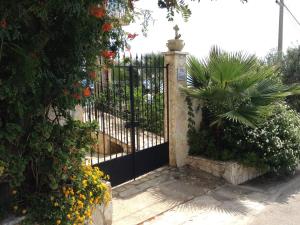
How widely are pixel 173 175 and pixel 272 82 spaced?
255cm

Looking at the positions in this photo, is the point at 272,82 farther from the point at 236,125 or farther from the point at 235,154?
the point at 235,154

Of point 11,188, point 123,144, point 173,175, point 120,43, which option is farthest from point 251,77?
point 11,188

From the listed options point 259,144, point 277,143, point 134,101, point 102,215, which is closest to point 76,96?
point 102,215

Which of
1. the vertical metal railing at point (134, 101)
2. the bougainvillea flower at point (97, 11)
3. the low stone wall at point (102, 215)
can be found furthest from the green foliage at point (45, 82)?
the vertical metal railing at point (134, 101)

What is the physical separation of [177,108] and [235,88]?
110 cm

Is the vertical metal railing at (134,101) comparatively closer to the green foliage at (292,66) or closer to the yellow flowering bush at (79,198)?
the yellow flowering bush at (79,198)

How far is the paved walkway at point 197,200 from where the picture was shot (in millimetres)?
4277

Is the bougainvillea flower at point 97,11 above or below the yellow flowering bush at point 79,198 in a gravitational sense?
above

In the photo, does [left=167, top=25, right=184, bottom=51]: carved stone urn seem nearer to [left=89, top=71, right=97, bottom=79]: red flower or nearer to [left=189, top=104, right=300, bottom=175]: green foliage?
[left=189, top=104, right=300, bottom=175]: green foliage

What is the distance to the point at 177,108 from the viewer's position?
5898mm

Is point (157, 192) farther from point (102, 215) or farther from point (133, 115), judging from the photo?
point (102, 215)

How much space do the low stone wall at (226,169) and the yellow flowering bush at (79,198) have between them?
2728 millimetres

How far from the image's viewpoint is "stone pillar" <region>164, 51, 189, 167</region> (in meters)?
5.83

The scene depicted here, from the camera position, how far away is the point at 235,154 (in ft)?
19.2
